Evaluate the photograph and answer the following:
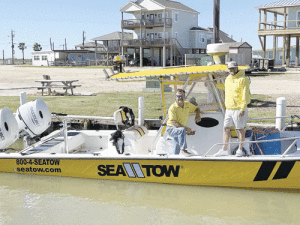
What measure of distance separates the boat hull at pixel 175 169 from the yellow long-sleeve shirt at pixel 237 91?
0.93 metres

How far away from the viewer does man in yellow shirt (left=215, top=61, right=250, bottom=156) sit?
6.13m

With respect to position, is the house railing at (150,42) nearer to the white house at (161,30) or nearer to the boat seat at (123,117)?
the white house at (161,30)

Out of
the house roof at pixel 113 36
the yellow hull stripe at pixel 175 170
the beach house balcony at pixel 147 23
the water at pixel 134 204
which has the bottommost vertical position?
the water at pixel 134 204

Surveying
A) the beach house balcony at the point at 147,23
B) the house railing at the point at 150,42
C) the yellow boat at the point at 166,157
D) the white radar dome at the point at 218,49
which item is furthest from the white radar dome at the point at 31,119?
the beach house balcony at the point at 147,23

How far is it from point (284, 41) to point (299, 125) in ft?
82.1

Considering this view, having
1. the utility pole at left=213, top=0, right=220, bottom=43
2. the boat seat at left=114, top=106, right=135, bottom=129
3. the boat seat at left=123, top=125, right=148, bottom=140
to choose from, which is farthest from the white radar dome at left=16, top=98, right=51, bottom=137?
the utility pole at left=213, top=0, right=220, bottom=43

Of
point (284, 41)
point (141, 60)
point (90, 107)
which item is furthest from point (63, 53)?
point (90, 107)

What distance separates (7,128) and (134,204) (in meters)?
2.97

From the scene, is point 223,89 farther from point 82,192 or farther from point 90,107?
point 90,107

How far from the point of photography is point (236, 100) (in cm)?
624

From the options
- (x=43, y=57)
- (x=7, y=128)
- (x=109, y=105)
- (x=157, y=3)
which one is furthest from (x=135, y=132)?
(x=43, y=57)

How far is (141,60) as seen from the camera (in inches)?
1797

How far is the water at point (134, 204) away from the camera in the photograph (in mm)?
5867

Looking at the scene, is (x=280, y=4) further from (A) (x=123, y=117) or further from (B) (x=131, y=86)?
(A) (x=123, y=117)
